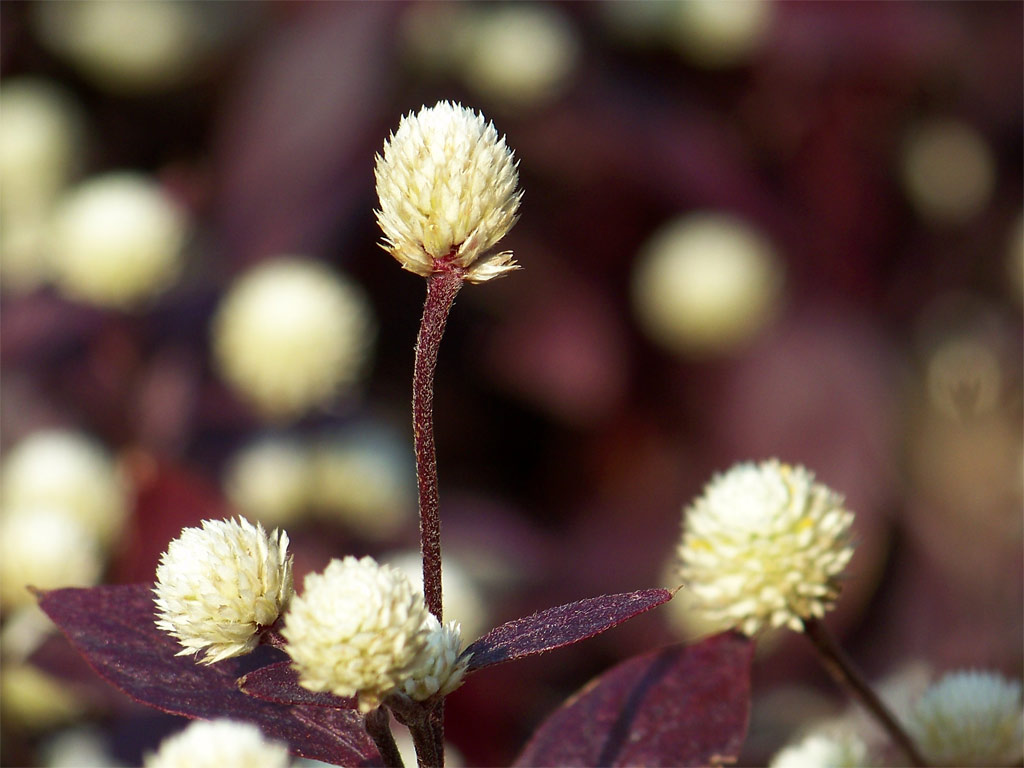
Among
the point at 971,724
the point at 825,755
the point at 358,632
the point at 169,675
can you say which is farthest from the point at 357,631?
the point at 971,724

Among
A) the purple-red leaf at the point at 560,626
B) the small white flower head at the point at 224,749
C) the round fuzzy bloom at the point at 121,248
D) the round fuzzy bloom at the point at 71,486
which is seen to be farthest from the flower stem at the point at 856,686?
the round fuzzy bloom at the point at 121,248

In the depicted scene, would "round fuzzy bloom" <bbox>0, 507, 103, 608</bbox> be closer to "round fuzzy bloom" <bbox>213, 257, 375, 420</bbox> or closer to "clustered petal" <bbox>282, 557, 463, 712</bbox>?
"round fuzzy bloom" <bbox>213, 257, 375, 420</bbox>

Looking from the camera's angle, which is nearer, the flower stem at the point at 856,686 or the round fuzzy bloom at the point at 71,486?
the flower stem at the point at 856,686

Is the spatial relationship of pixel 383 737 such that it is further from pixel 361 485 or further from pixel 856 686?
pixel 361 485

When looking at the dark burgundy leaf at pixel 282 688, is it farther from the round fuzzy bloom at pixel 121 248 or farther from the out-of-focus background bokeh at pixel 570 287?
the round fuzzy bloom at pixel 121 248

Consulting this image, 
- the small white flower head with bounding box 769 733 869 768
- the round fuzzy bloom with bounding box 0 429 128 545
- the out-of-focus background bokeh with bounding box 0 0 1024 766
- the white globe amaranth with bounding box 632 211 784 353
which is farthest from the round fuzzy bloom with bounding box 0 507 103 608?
the white globe amaranth with bounding box 632 211 784 353

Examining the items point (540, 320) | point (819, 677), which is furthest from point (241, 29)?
point (819, 677)
